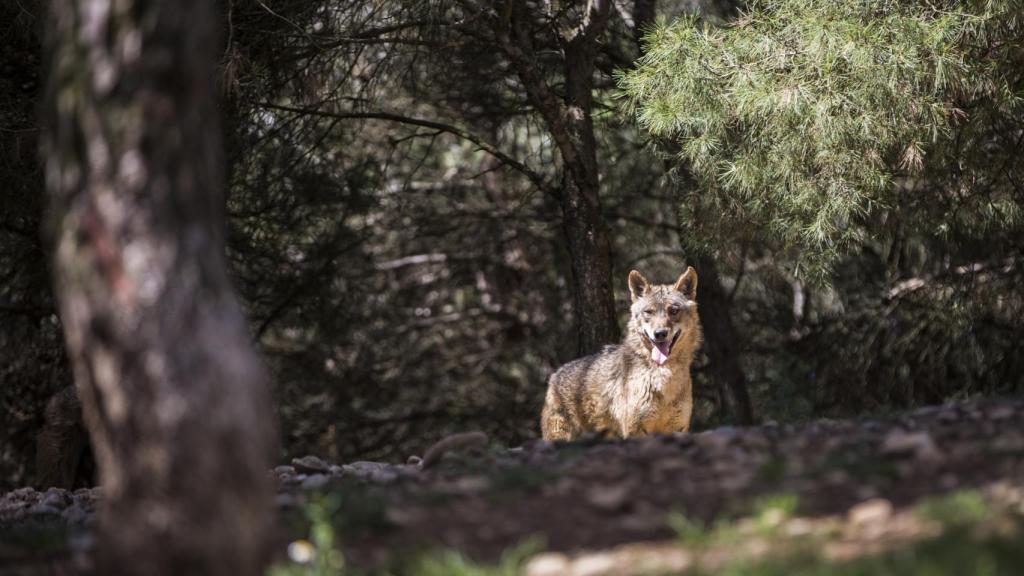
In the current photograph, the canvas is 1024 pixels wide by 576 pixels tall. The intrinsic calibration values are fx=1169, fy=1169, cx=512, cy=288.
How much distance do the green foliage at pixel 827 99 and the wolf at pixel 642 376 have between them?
1.14 m

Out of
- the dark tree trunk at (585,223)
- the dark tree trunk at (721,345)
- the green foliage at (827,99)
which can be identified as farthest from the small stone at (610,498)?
the dark tree trunk at (721,345)

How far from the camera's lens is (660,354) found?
9.84 meters

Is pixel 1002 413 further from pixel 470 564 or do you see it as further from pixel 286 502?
pixel 286 502

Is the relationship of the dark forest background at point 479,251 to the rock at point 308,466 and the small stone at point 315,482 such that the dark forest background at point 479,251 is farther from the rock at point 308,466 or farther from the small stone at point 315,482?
the small stone at point 315,482

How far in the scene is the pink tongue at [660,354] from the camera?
32.2 ft

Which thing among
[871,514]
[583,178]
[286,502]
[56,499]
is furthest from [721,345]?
[871,514]

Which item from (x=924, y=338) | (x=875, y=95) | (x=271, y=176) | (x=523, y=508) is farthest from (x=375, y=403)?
(x=523, y=508)

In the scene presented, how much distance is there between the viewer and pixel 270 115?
12.5m

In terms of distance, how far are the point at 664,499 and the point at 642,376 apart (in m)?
5.02

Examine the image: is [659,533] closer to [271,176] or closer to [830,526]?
[830,526]

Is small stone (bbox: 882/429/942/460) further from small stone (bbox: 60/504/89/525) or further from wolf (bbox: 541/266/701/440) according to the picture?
small stone (bbox: 60/504/89/525)

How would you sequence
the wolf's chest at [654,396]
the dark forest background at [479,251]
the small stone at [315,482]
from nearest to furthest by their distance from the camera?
the small stone at [315,482], the wolf's chest at [654,396], the dark forest background at [479,251]

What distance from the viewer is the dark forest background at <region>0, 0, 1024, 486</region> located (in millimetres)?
11242

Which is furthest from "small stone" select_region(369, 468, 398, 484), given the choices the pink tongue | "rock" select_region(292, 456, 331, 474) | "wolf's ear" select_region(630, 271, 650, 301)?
"wolf's ear" select_region(630, 271, 650, 301)
